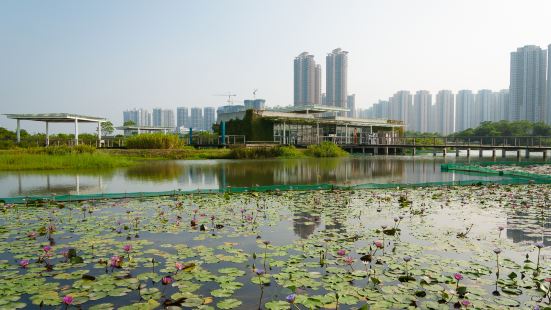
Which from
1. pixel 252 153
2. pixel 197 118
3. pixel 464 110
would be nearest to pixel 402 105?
pixel 464 110

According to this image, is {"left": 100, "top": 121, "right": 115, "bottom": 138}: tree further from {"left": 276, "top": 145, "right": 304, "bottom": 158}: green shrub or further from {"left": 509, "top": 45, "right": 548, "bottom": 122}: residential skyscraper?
{"left": 509, "top": 45, "right": 548, "bottom": 122}: residential skyscraper

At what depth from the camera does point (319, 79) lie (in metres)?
110

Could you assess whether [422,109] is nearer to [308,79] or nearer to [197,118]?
[308,79]

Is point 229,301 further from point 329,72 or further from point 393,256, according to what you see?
point 329,72

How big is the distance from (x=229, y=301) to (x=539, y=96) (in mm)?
99363

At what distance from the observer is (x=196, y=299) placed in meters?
3.74

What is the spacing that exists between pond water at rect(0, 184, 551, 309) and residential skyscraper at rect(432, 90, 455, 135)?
128917 mm

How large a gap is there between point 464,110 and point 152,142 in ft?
395

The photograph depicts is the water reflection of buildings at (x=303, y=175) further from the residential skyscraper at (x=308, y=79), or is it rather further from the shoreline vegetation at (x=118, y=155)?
the residential skyscraper at (x=308, y=79)

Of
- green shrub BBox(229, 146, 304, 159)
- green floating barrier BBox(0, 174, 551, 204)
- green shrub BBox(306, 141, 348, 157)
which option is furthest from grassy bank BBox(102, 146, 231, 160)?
green floating barrier BBox(0, 174, 551, 204)

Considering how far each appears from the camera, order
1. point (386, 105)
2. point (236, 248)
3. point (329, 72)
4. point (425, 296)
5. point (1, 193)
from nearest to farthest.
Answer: point (425, 296), point (236, 248), point (1, 193), point (329, 72), point (386, 105)

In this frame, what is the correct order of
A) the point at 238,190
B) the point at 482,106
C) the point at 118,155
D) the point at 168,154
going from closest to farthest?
1. the point at 238,190
2. the point at 118,155
3. the point at 168,154
4. the point at 482,106

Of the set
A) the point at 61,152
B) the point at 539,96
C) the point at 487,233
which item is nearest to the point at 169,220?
the point at 487,233

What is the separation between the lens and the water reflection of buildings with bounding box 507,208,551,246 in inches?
254
